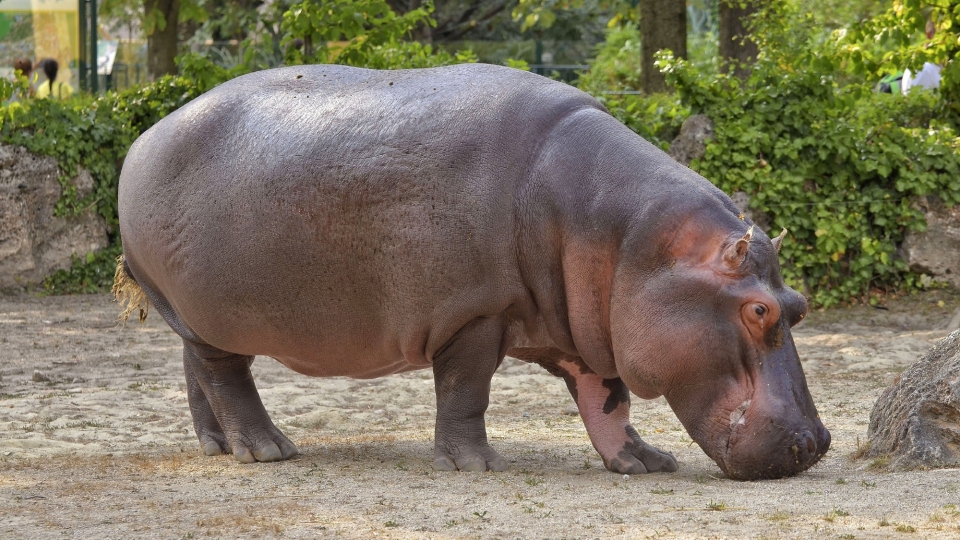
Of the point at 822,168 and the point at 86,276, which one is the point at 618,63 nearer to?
the point at 822,168

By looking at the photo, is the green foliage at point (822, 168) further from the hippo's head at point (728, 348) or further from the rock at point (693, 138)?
the hippo's head at point (728, 348)

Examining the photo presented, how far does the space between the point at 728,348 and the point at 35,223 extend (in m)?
8.38

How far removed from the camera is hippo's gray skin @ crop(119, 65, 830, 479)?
14.7ft

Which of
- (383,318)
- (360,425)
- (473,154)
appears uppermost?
(473,154)

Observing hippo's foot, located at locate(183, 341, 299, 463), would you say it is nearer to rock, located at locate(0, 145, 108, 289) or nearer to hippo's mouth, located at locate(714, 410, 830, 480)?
hippo's mouth, located at locate(714, 410, 830, 480)

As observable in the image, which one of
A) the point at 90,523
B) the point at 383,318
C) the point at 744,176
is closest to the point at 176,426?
the point at 383,318

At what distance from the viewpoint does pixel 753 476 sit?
447 cm

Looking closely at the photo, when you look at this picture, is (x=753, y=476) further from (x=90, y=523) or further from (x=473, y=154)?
(x=90, y=523)

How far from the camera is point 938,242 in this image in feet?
34.5

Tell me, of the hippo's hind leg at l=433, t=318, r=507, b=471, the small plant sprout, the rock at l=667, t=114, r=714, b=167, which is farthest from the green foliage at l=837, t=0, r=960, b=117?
the small plant sprout

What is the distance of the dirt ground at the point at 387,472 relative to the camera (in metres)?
3.84

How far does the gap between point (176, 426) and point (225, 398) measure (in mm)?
1139

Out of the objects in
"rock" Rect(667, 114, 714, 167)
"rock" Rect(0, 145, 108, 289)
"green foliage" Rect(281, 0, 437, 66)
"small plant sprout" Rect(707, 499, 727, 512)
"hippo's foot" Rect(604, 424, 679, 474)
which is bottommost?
"rock" Rect(0, 145, 108, 289)

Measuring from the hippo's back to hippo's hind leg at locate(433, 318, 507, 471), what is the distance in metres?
0.07
